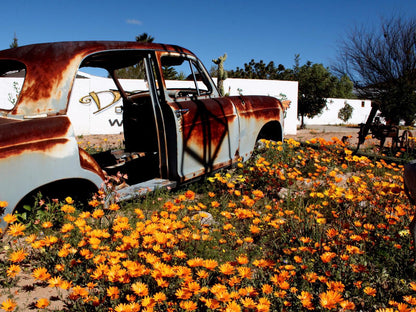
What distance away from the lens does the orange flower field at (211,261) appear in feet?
5.83

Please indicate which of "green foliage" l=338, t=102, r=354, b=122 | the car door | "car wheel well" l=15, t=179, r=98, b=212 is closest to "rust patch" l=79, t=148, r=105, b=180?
"car wheel well" l=15, t=179, r=98, b=212

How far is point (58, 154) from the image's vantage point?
8.38 feet

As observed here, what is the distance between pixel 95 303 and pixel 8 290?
0.73m

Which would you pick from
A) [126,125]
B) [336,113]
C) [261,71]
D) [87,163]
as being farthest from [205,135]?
[261,71]

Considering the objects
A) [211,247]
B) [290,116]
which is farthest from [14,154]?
[290,116]

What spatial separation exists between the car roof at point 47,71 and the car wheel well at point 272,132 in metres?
3.21

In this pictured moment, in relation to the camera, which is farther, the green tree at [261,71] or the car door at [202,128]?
the green tree at [261,71]

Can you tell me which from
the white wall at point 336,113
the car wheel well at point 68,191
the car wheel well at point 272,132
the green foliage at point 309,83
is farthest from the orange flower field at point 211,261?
the white wall at point 336,113

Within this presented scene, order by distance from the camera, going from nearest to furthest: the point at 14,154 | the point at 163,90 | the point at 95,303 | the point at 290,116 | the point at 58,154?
the point at 95,303, the point at 14,154, the point at 58,154, the point at 163,90, the point at 290,116

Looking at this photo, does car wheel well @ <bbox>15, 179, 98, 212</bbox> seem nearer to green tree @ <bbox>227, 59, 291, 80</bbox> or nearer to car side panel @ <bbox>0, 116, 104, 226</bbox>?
car side panel @ <bbox>0, 116, 104, 226</bbox>

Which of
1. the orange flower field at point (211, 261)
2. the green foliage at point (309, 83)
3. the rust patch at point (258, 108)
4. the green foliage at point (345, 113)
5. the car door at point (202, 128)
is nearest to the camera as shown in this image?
the orange flower field at point (211, 261)

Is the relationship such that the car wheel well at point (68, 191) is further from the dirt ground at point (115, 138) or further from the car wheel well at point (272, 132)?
the car wheel well at point (272, 132)

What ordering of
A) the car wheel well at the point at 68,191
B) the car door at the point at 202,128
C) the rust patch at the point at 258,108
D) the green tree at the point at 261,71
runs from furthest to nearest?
the green tree at the point at 261,71, the rust patch at the point at 258,108, the car door at the point at 202,128, the car wheel well at the point at 68,191

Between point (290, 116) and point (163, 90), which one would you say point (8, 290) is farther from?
point (290, 116)
